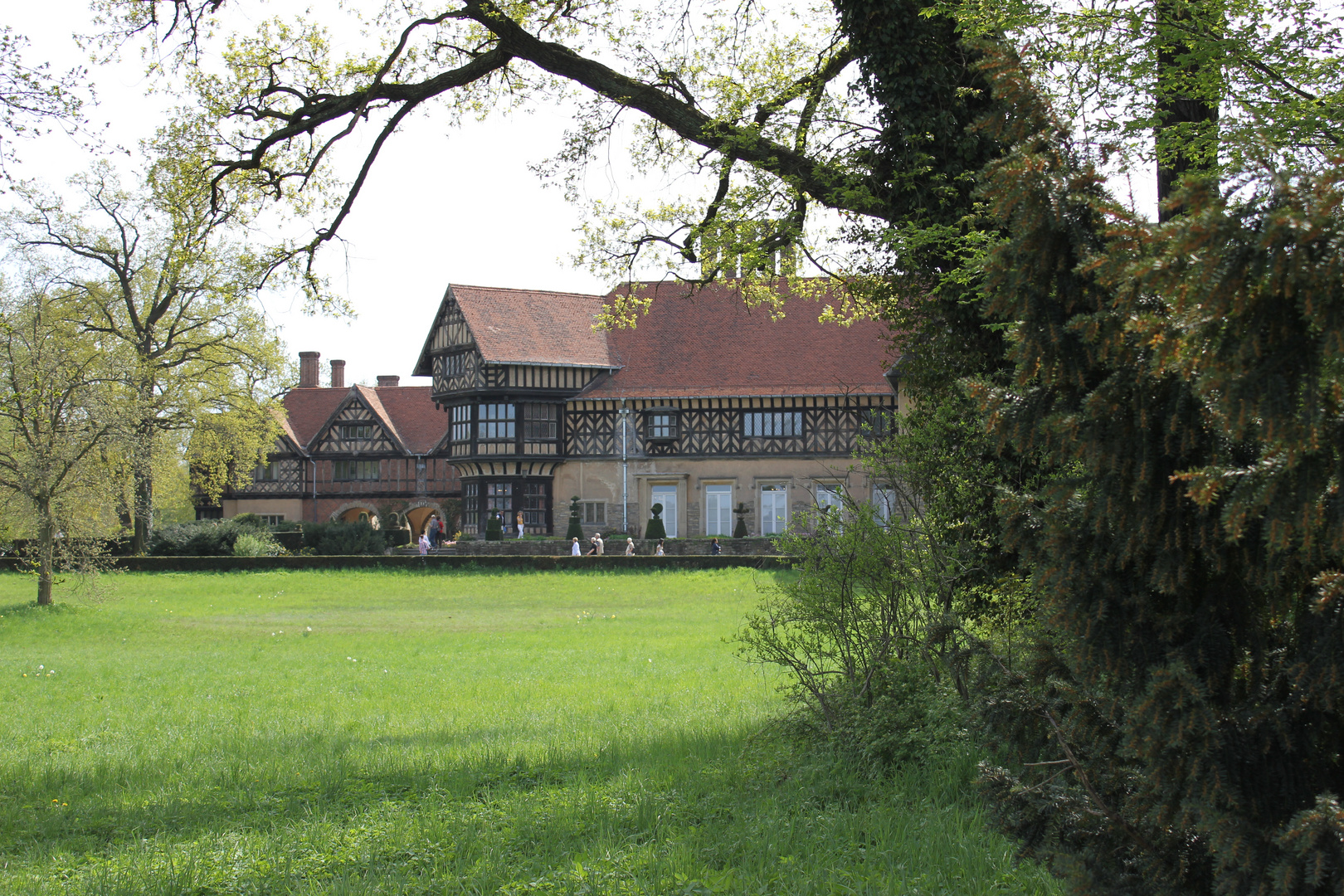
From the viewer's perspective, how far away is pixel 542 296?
43.4 meters

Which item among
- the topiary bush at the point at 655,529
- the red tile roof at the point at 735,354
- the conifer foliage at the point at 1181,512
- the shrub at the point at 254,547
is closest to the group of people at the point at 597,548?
the topiary bush at the point at 655,529

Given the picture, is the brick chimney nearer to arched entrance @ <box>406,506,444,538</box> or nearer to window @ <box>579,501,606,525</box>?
arched entrance @ <box>406,506,444,538</box>

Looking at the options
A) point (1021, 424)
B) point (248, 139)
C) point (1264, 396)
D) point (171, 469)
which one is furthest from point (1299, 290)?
point (171, 469)

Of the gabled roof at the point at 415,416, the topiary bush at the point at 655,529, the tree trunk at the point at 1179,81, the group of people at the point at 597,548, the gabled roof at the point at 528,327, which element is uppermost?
the gabled roof at the point at 528,327

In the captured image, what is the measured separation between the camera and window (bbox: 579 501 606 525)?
136ft

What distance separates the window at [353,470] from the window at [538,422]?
12.1m

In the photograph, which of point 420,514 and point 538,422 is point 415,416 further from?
point 538,422

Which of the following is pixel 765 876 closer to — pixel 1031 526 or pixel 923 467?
pixel 1031 526

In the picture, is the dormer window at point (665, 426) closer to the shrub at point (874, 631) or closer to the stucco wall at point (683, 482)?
the stucco wall at point (683, 482)

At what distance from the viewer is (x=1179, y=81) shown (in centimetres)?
691

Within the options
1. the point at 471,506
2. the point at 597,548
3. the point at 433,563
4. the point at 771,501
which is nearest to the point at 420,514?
the point at 471,506

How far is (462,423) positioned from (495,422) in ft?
5.45

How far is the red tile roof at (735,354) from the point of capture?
3906 centimetres

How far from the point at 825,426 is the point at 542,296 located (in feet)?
42.5
